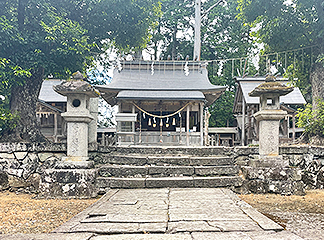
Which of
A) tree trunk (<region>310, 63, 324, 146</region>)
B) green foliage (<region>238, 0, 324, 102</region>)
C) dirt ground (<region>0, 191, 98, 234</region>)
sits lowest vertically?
dirt ground (<region>0, 191, 98, 234</region>)

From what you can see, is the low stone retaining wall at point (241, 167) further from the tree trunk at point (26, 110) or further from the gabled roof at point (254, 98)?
the gabled roof at point (254, 98)

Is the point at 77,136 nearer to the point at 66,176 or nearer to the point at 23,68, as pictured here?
the point at 66,176

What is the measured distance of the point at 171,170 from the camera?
20.7ft

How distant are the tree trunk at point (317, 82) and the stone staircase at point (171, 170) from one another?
17.5ft

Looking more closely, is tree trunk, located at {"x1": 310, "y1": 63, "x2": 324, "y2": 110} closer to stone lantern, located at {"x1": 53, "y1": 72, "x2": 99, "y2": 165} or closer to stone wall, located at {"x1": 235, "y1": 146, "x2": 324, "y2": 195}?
stone wall, located at {"x1": 235, "y1": 146, "x2": 324, "y2": 195}

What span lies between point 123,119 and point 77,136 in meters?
6.91

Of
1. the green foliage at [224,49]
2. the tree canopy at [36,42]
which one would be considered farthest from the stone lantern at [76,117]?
the green foliage at [224,49]

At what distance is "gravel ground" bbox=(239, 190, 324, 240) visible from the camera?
326 cm

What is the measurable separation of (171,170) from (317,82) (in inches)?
300

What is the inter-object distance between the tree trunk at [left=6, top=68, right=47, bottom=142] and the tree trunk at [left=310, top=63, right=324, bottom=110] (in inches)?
393

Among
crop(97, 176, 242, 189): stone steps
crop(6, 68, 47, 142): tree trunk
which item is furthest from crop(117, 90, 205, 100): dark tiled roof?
crop(97, 176, 242, 189): stone steps

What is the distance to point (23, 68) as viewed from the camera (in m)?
8.12

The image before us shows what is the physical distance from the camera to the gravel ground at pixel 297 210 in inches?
128

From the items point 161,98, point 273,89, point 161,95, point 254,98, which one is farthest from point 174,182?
point 254,98
